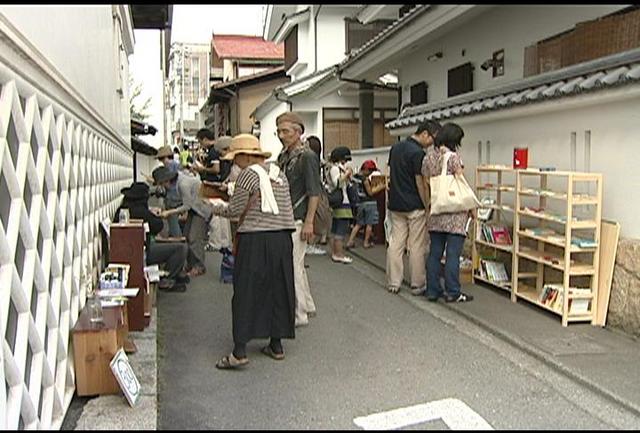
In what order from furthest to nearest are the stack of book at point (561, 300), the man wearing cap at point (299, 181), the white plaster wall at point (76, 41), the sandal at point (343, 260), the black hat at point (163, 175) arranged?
the sandal at point (343, 260) → the black hat at point (163, 175) → the stack of book at point (561, 300) → the man wearing cap at point (299, 181) → the white plaster wall at point (76, 41)

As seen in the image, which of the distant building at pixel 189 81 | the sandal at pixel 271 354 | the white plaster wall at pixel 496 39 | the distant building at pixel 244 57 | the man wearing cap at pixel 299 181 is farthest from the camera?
the distant building at pixel 189 81

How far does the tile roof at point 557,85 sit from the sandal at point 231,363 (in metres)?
3.92

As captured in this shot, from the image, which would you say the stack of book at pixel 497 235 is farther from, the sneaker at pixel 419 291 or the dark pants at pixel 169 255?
the dark pants at pixel 169 255

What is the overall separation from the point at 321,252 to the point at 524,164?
4.76 metres

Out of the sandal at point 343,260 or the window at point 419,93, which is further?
the window at point 419,93

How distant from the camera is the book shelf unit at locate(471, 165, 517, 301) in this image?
24.5 feet

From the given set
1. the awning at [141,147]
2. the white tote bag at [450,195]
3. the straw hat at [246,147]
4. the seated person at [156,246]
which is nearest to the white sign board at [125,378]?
the straw hat at [246,147]

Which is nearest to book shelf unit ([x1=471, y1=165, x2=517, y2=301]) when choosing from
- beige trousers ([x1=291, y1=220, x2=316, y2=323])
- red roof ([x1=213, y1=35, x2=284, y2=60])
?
beige trousers ([x1=291, y1=220, x2=316, y2=323])

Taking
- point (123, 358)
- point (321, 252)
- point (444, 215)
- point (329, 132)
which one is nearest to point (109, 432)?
point (123, 358)

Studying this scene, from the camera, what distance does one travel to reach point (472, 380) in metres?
4.83

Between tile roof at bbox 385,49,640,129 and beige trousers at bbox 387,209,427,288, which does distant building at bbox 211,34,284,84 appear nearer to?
tile roof at bbox 385,49,640,129

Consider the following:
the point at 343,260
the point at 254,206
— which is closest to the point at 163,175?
the point at 343,260

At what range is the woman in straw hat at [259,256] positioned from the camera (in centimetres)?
498

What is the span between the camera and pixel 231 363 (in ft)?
16.5
